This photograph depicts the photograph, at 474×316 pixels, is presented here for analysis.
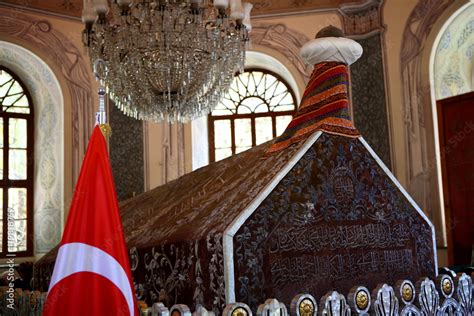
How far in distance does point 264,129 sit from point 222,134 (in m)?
0.63

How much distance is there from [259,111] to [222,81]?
3.98 meters

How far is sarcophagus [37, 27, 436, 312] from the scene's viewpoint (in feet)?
7.02

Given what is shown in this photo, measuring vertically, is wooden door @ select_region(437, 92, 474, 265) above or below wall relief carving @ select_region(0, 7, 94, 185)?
below

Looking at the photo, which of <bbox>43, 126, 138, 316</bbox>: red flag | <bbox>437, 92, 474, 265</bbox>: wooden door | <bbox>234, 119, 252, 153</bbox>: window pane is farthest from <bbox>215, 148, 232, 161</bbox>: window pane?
<bbox>43, 126, 138, 316</bbox>: red flag

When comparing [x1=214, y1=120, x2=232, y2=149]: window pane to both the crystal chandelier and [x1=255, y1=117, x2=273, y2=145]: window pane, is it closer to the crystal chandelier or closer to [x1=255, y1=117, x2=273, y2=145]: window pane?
[x1=255, y1=117, x2=273, y2=145]: window pane

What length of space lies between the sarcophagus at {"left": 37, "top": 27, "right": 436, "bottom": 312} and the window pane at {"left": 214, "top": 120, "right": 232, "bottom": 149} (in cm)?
620

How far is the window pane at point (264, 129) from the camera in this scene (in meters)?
9.05

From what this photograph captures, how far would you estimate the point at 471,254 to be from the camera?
6.34 meters

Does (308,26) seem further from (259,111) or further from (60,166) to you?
(60,166)

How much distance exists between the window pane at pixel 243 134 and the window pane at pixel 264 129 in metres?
0.12

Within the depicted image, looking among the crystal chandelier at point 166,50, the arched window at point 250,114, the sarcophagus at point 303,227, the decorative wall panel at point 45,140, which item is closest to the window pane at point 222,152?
the arched window at point 250,114

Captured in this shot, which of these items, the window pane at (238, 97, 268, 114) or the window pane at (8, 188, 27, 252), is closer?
the window pane at (8, 188, 27, 252)

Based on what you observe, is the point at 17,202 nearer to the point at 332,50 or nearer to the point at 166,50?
the point at 166,50

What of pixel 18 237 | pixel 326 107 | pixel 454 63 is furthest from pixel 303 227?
pixel 18 237
